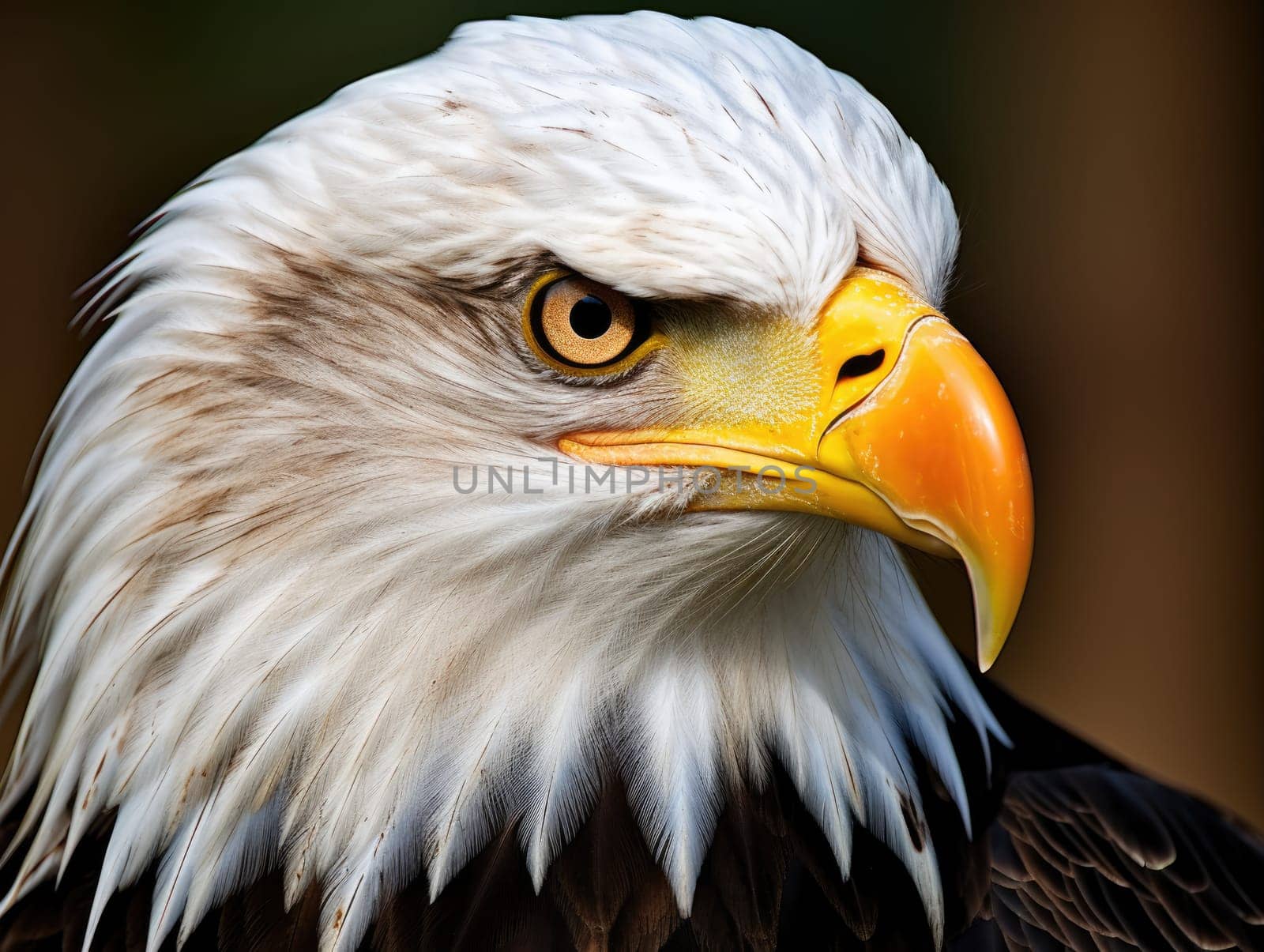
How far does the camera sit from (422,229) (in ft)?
3.77

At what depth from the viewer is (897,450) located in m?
1.07

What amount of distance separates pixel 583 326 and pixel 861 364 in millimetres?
258

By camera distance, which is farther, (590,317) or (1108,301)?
(1108,301)

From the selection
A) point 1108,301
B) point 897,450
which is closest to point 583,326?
point 897,450

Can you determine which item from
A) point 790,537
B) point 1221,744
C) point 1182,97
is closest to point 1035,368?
point 1182,97

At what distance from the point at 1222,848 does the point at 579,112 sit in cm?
123

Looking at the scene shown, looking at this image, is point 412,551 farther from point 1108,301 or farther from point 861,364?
point 1108,301

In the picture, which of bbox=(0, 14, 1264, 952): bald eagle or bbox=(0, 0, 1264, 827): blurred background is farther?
bbox=(0, 0, 1264, 827): blurred background

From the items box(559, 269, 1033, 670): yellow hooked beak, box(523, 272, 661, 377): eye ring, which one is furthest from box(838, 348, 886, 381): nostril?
box(523, 272, 661, 377): eye ring

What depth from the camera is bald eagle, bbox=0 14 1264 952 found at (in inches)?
44.1

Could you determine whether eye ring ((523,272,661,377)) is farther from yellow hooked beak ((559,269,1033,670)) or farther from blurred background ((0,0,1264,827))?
blurred background ((0,0,1264,827))

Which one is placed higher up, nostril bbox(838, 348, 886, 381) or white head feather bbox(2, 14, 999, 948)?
nostril bbox(838, 348, 886, 381)

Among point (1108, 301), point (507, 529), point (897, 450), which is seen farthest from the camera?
point (1108, 301)

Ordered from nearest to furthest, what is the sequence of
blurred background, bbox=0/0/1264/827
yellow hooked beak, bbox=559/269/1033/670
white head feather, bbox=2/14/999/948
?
A: yellow hooked beak, bbox=559/269/1033/670, white head feather, bbox=2/14/999/948, blurred background, bbox=0/0/1264/827
